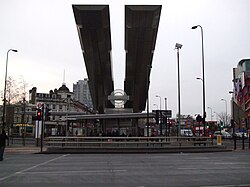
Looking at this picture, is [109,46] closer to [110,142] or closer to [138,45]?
[138,45]

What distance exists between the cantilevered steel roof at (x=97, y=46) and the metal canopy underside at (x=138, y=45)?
3611 millimetres

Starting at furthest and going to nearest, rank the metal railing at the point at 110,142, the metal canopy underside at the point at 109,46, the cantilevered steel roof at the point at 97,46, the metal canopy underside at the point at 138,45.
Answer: the metal canopy underside at the point at 138,45 < the metal canopy underside at the point at 109,46 < the cantilevered steel roof at the point at 97,46 < the metal railing at the point at 110,142

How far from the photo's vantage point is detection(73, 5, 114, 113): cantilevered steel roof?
51719 mm

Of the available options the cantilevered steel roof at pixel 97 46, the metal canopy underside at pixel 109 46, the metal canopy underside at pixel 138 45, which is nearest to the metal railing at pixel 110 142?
the metal canopy underside at pixel 109 46

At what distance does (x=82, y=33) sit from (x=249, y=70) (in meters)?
81.4

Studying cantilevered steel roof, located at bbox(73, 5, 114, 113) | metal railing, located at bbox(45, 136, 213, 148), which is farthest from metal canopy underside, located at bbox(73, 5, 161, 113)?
metal railing, located at bbox(45, 136, 213, 148)

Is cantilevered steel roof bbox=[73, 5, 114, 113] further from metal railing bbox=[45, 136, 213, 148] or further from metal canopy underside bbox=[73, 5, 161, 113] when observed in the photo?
metal railing bbox=[45, 136, 213, 148]

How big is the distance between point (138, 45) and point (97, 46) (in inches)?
289

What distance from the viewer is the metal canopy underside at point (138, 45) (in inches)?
2055

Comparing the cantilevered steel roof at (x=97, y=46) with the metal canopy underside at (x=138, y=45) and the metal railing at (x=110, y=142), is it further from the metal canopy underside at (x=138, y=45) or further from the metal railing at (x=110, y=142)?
the metal railing at (x=110, y=142)

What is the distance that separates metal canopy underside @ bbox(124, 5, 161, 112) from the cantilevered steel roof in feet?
11.8

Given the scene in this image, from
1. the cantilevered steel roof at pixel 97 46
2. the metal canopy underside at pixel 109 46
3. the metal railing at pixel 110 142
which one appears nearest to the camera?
the metal railing at pixel 110 142

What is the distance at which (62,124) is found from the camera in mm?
98125

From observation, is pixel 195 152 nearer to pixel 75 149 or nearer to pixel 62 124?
pixel 75 149
